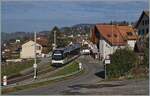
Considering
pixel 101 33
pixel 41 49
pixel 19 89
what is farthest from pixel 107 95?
pixel 41 49

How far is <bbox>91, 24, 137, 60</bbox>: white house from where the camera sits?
84.9 m

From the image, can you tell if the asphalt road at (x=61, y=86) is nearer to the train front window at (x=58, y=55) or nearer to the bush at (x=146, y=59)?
the bush at (x=146, y=59)

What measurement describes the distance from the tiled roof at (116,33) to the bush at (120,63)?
121 feet

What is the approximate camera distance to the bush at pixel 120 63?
46.8m

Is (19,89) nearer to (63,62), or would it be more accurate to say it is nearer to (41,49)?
(63,62)

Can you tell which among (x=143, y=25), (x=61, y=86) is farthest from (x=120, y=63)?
(x=143, y=25)

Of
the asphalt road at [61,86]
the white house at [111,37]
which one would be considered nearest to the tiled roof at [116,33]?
the white house at [111,37]

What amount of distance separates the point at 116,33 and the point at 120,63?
137ft

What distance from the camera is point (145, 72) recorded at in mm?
46906

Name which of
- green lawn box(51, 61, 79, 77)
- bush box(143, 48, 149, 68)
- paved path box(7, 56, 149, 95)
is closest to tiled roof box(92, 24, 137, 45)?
green lawn box(51, 61, 79, 77)

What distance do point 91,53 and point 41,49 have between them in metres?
30.3

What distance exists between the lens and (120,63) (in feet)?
155

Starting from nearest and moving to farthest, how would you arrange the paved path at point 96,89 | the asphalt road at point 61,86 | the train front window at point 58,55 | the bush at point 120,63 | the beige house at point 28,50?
the paved path at point 96,89 < the asphalt road at point 61,86 < the bush at point 120,63 < the train front window at point 58,55 < the beige house at point 28,50

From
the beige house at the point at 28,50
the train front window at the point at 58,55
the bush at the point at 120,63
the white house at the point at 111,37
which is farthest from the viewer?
the beige house at the point at 28,50
